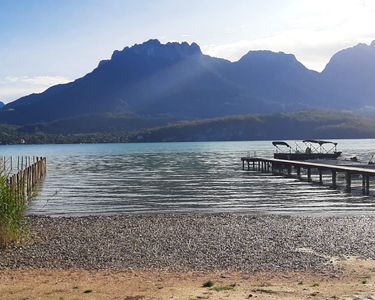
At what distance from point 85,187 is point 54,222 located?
23170 millimetres

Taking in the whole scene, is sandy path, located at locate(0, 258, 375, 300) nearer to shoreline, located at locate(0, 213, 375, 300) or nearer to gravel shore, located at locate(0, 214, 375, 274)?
shoreline, located at locate(0, 213, 375, 300)

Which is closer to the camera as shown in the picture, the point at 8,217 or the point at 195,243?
the point at 8,217

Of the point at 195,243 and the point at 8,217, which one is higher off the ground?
the point at 8,217

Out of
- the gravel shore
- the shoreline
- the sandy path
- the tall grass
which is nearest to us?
the sandy path

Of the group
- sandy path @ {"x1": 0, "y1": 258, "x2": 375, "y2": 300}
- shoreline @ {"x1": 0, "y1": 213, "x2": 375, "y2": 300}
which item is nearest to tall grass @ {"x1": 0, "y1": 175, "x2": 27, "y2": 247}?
shoreline @ {"x1": 0, "y1": 213, "x2": 375, "y2": 300}

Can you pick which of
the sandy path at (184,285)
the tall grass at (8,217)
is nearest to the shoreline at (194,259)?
the sandy path at (184,285)

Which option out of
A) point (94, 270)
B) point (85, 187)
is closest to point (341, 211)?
point (94, 270)

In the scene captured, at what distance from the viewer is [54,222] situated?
1048 inches

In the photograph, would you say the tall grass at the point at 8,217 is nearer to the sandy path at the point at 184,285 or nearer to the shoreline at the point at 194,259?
the shoreline at the point at 194,259

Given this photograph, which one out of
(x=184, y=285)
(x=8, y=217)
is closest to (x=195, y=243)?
(x=184, y=285)

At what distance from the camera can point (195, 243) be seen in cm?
2030

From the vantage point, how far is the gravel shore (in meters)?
16.8

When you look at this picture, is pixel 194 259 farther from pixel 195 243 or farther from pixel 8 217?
pixel 8 217

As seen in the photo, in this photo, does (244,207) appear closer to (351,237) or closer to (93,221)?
(93,221)
